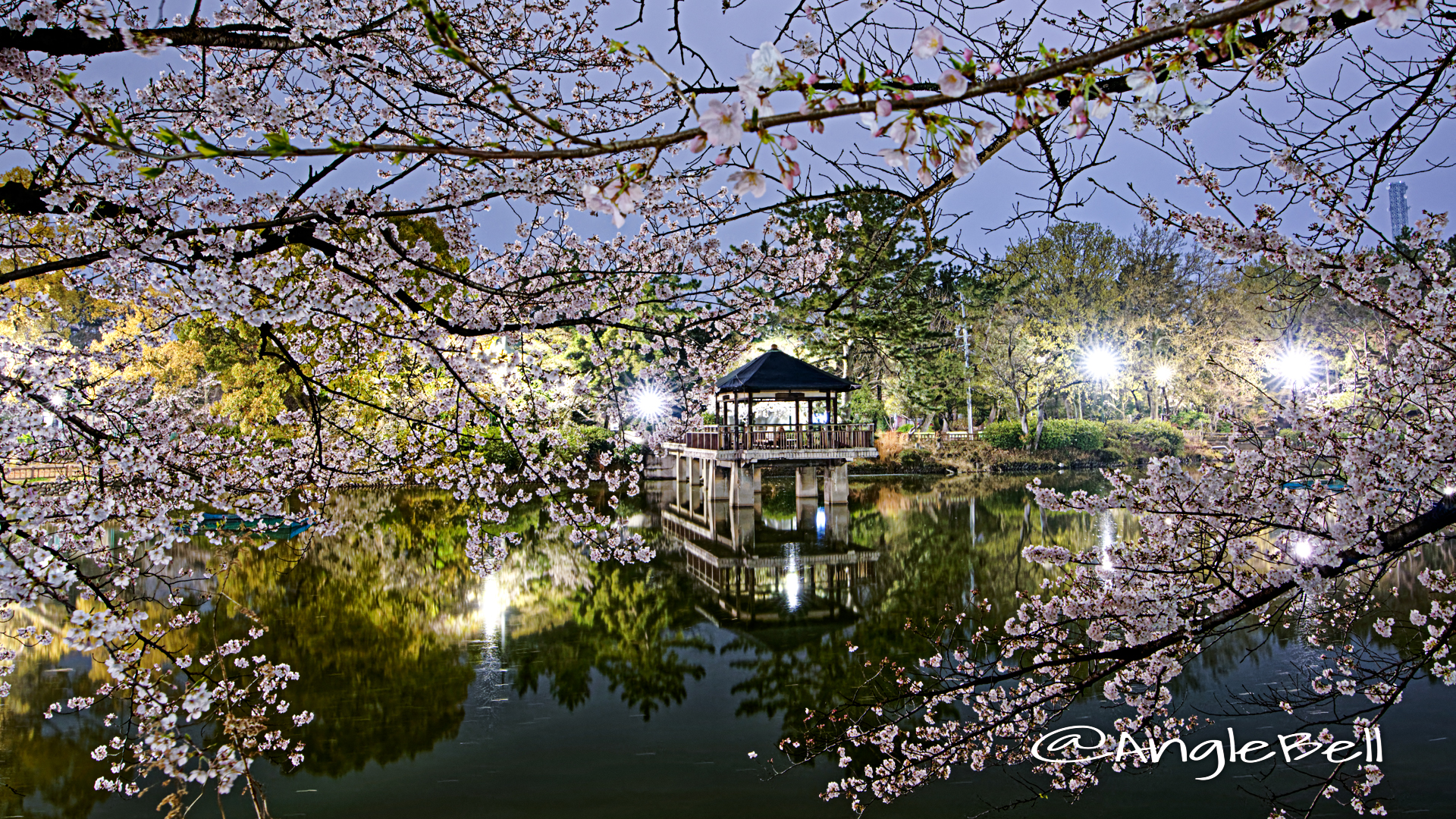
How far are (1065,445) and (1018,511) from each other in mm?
11070

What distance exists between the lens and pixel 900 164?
1087 mm

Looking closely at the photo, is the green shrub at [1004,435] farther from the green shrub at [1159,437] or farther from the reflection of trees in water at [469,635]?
the reflection of trees in water at [469,635]

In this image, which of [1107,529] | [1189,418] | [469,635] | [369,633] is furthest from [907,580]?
[1189,418]

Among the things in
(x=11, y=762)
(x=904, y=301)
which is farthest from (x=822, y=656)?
(x=904, y=301)

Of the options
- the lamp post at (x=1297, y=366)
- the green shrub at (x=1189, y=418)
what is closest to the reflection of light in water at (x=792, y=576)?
the lamp post at (x=1297, y=366)

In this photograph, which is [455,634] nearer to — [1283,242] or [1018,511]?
[1283,242]

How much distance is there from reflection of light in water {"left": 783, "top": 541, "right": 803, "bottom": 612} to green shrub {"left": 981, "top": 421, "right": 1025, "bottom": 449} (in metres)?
16.2

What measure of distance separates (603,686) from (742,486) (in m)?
10.0

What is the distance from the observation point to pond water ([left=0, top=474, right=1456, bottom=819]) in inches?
192

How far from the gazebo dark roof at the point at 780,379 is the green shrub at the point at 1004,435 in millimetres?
11695

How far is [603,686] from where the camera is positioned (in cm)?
693

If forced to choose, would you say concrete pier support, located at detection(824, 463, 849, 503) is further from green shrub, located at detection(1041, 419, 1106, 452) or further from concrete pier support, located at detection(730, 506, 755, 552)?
green shrub, located at detection(1041, 419, 1106, 452)

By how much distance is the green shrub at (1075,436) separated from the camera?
25.7 meters

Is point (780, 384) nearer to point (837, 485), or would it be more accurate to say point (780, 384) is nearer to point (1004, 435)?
point (837, 485)
